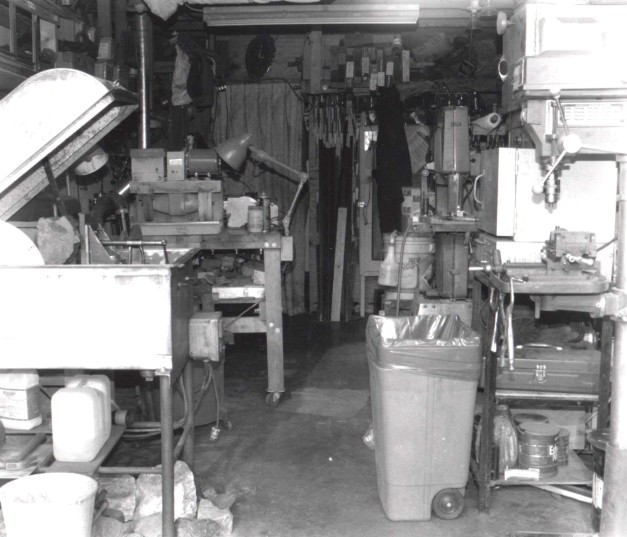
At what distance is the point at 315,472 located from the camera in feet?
10.8

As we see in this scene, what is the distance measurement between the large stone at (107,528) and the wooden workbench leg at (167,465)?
6.7 inches

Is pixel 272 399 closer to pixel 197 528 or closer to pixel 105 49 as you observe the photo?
pixel 197 528

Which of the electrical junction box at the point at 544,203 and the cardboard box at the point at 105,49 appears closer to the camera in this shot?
the electrical junction box at the point at 544,203

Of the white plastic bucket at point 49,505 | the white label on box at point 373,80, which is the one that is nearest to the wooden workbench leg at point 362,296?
the white label on box at point 373,80

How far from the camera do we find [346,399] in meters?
4.35

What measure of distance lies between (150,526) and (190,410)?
0.51 meters

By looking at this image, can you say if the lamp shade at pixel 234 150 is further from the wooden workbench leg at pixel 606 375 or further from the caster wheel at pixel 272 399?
the wooden workbench leg at pixel 606 375

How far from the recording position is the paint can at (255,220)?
414cm

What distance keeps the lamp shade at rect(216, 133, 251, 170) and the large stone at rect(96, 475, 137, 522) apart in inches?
80.3

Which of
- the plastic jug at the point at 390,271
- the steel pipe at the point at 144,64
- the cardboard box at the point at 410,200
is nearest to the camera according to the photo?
the plastic jug at the point at 390,271

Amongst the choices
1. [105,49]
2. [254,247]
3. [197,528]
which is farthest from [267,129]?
[197,528]

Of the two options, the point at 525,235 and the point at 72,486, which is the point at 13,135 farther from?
the point at 525,235

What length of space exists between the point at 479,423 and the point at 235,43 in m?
4.53

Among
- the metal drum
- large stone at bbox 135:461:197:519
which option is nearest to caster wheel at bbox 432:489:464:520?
the metal drum
